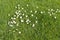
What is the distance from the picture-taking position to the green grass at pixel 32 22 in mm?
5656

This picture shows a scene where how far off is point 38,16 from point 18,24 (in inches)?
28.2

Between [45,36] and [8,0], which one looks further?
[8,0]

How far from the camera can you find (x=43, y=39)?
560 centimetres

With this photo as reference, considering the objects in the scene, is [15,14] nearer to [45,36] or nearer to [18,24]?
[18,24]

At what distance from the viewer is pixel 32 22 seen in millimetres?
6023

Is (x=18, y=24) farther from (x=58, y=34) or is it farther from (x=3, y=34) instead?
(x=58, y=34)

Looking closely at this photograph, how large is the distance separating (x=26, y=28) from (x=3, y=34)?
0.71 metres

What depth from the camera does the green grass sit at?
5656 millimetres

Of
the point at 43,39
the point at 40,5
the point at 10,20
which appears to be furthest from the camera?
the point at 40,5

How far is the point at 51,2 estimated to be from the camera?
670 centimetres

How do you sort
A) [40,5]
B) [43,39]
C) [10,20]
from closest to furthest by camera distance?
[43,39] < [10,20] < [40,5]

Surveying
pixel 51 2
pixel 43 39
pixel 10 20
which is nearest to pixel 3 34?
pixel 10 20

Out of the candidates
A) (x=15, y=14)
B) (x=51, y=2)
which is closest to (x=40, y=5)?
(x=51, y=2)

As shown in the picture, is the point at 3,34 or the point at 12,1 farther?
the point at 12,1
